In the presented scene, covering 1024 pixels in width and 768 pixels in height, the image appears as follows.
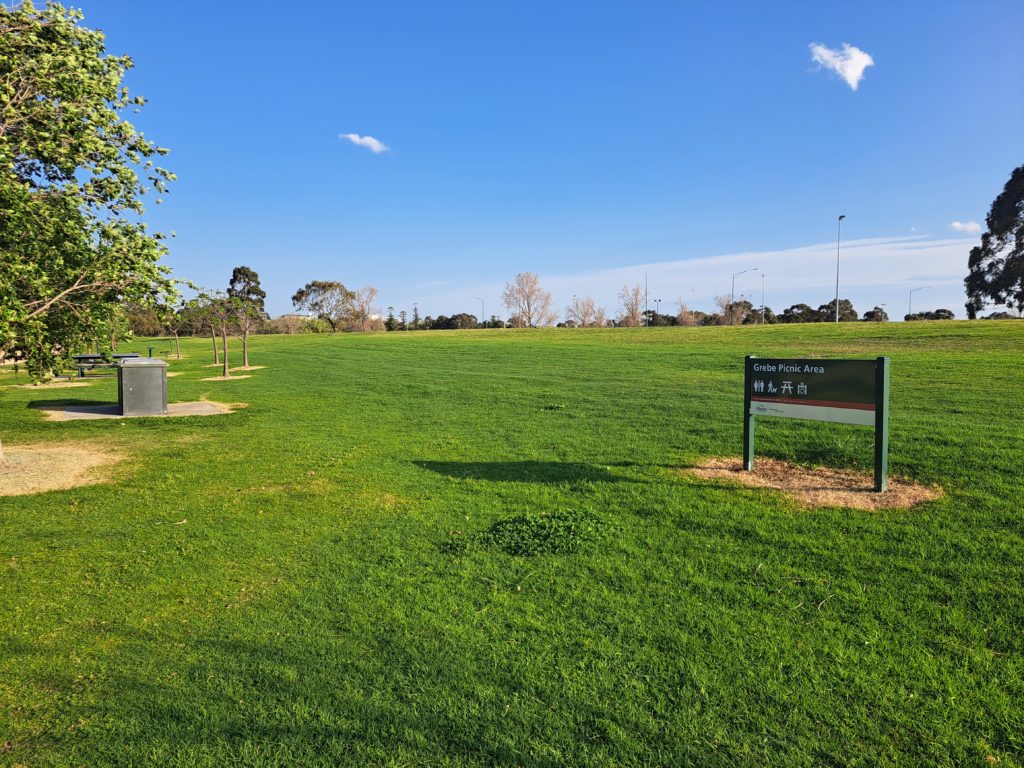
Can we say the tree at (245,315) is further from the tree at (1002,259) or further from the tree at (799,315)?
the tree at (799,315)

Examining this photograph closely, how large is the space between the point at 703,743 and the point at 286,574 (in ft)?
10.8

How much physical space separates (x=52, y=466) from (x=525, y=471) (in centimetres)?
655

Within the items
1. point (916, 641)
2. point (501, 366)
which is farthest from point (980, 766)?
point (501, 366)

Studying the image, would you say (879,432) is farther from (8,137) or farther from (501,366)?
(501,366)

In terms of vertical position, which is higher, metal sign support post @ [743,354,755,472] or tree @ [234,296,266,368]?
tree @ [234,296,266,368]

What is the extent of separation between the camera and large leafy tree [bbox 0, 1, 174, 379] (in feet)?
21.1

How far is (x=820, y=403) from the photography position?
7.06m

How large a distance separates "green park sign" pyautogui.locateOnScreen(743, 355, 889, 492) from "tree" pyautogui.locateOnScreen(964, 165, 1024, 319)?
63.1 meters

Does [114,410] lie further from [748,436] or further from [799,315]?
[799,315]

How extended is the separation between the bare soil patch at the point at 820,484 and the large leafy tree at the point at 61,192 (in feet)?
25.2

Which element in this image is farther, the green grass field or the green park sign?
the green park sign

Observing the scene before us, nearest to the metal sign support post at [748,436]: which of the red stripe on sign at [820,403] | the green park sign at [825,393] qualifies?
the green park sign at [825,393]

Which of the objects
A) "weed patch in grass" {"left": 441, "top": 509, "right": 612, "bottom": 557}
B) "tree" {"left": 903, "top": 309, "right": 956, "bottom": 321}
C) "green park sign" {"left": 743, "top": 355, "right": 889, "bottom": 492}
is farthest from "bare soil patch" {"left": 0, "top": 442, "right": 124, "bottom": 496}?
"tree" {"left": 903, "top": 309, "right": 956, "bottom": 321}

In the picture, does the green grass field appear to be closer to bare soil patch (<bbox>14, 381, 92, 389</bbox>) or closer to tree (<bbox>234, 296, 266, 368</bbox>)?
bare soil patch (<bbox>14, 381, 92, 389</bbox>)
